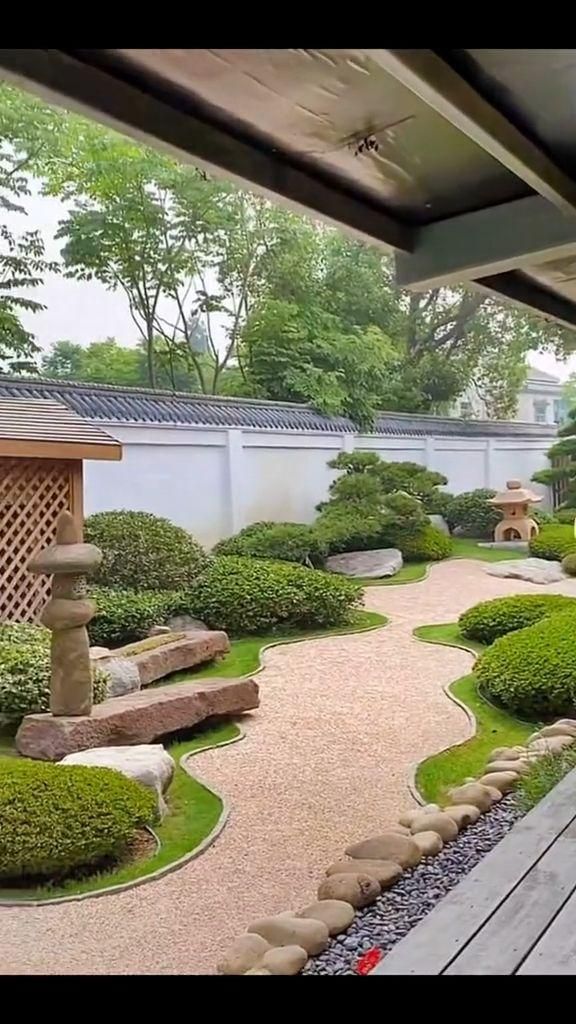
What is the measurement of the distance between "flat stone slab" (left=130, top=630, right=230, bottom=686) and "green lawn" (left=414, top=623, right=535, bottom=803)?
42.5 inches

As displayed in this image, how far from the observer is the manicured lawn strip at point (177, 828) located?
2.08m

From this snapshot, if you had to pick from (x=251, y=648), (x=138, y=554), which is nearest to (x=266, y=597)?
(x=251, y=648)

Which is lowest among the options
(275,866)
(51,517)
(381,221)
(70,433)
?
(275,866)

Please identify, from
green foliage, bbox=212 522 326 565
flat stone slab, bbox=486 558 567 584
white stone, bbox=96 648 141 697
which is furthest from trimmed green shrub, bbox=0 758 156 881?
flat stone slab, bbox=486 558 567 584

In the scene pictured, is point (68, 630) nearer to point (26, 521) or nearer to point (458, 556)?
point (26, 521)

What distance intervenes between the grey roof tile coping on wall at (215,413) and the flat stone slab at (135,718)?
79.9 inches

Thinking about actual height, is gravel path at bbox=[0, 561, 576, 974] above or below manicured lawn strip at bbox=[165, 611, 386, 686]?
below

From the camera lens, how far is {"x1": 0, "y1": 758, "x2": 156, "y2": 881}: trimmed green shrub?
80.0 inches

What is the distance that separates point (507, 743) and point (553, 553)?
10.4ft

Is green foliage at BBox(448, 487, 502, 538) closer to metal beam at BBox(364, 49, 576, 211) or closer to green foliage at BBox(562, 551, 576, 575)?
green foliage at BBox(562, 551, 576, 575)

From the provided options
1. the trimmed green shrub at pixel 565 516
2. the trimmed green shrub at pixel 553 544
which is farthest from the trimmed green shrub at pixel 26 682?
the trimmed green shrub at pixel 565 516

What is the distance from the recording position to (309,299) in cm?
624

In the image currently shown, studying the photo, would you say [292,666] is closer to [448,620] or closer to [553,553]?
[448,620]
